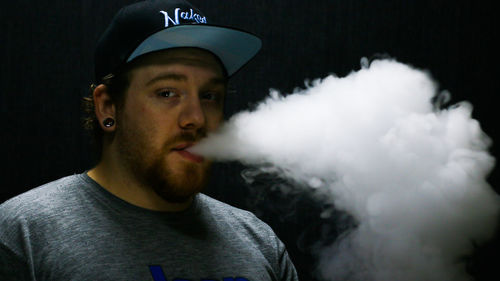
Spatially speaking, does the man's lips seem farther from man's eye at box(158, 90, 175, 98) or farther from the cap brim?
the cap brim

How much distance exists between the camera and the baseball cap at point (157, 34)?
3.48 feet

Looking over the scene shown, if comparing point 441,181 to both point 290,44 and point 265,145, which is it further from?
point 290,44

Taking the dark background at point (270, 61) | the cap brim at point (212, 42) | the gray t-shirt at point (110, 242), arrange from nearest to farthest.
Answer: the gray t-shirt at point (110, 242)
the cap brim at point (212, 42)
the dark background at point (270, 61)

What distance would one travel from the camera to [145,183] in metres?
1.10

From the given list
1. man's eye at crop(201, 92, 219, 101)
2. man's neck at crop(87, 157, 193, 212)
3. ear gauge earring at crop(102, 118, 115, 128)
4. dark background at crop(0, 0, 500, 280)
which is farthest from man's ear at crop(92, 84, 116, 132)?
dark background at crop(0, 0, 500, 280)

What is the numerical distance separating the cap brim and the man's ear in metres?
0.13

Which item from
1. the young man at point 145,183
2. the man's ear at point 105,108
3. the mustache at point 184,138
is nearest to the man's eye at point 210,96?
the young man at point 145,183

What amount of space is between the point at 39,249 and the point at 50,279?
69 mm

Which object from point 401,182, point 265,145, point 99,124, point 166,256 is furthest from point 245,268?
point 99,124

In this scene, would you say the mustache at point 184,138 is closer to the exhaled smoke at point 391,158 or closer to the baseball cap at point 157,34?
the exhaled smoke at point 391,158

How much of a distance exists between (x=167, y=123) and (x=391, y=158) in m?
0.53

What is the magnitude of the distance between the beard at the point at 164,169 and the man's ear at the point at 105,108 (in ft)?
0.20

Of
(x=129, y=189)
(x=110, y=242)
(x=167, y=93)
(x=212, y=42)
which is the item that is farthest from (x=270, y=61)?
(x=110, y=242)

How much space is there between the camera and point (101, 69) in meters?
1.15
